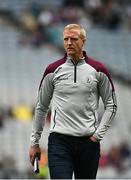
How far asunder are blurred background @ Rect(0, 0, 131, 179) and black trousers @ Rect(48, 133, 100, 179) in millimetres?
6190

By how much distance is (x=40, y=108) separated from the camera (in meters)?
4.79

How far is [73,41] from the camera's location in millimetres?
4586

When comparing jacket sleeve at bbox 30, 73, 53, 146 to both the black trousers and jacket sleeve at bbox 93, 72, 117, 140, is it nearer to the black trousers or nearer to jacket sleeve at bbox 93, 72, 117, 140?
the black trousers

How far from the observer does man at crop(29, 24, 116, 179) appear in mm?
4602

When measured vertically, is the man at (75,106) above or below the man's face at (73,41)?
below

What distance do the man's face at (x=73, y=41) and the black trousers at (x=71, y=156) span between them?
1.82ft

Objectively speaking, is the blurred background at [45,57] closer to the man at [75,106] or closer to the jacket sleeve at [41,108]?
the jacket sleeve at [41,108]

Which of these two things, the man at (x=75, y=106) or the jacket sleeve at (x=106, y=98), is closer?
the man at (x=75, y=106)

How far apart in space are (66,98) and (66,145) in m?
0.31

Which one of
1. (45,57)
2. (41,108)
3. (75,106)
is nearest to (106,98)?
(75,106)

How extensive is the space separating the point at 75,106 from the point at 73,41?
1.39 feet

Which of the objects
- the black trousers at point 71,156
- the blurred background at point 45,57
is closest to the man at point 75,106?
the black trousers at point 71,156

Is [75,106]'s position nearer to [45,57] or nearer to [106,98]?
[106,98]

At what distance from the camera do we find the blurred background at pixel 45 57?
11.9m
